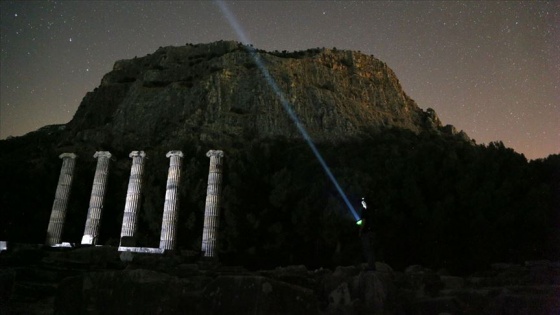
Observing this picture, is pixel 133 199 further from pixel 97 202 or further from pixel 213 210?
pixel 213 210

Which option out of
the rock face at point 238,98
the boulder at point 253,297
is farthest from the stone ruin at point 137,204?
the boulder at point 253,297

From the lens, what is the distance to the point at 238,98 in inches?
2901

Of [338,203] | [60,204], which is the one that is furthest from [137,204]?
[338,203]

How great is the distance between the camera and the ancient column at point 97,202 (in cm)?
3309

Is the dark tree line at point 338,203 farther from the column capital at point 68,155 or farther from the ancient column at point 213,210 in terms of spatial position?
the column capital at point 68,155

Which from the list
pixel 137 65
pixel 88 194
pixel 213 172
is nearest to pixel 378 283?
pixel 213 172

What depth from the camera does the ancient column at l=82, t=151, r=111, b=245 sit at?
3309cm

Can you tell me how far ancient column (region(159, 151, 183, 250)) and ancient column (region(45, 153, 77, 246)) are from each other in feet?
24.0

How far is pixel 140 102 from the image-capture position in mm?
78812

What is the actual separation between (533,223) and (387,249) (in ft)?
25.3

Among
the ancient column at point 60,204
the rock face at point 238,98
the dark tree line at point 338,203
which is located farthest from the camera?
the rock face at point 238,98

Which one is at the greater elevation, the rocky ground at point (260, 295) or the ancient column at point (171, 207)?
the ancient column at point (171, 207)

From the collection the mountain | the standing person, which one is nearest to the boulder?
the standing person

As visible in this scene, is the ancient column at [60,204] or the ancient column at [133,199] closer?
the ancient column at [133,199]
